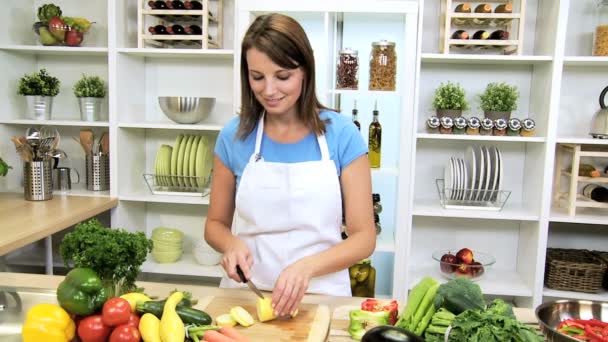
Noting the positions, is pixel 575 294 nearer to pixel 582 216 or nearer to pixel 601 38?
pixel 582 216

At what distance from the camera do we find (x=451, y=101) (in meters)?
2.49

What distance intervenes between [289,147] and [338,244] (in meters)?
0.31

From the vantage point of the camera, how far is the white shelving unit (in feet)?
7.93

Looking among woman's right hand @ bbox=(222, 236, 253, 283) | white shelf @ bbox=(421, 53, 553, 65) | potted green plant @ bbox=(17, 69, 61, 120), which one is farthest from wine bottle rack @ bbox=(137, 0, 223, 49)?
woman's right hand @ bbox=(222, 236, 253, 283)

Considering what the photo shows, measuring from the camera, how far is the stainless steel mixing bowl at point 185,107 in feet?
8.52

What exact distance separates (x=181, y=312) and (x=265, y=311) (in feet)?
0.58

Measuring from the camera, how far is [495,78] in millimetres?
2686

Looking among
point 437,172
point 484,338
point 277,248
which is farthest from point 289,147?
point 437,172

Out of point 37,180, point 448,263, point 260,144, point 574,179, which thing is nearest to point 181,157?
point 37,180

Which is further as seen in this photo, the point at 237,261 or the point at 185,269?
the point at 185,269

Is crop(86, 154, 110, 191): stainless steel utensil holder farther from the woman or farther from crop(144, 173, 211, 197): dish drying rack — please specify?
the woman

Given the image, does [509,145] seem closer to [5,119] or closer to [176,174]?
[176,174]

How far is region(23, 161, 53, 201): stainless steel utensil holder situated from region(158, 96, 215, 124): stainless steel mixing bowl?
618 mm

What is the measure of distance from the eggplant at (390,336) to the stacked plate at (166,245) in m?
1.98
